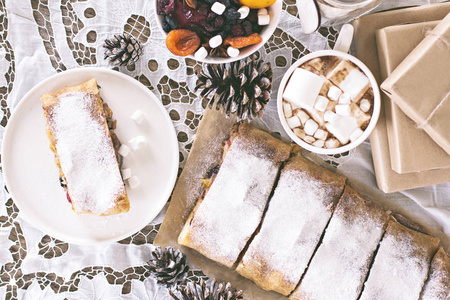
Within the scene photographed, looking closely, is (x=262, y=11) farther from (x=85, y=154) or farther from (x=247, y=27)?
(x=85, y=154)

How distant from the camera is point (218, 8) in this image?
1.33 m

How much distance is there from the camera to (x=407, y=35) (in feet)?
5.12

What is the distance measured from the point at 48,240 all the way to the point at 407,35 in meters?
1.76

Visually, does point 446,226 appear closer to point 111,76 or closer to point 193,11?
point 193,11

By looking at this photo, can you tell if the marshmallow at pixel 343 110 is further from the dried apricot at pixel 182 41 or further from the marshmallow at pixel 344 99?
the dried apricot at pixel 182 41

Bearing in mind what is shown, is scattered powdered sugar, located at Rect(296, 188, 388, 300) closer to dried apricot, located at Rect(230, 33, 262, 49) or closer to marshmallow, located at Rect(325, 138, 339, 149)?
marshmallow, located at Rect(325, 138, 339, 149)

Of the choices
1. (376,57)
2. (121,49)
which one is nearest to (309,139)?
(376,57)

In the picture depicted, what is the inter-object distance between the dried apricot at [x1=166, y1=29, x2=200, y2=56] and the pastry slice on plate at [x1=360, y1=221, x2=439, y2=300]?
108 centimetres

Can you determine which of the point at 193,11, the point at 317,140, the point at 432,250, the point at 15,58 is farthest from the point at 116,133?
the point at 432,250

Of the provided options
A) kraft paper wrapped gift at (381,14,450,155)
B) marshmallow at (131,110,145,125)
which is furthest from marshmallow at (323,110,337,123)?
marshmallow at (131,110,145,125)

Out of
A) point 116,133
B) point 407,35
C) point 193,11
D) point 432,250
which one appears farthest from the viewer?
point 116,133

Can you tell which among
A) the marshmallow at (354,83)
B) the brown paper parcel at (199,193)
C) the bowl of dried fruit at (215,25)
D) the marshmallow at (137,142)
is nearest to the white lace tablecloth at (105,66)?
the brown paper parcel at (199,193)

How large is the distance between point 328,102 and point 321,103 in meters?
0.04

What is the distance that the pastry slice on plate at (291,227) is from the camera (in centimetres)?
164
